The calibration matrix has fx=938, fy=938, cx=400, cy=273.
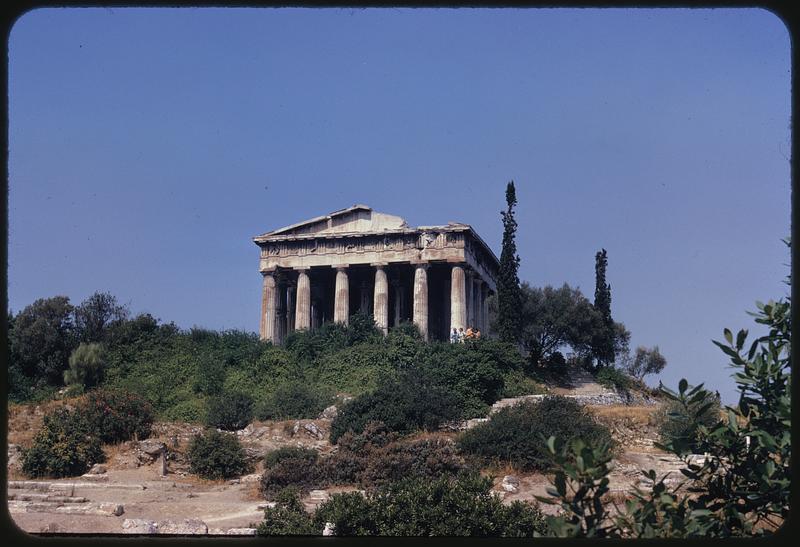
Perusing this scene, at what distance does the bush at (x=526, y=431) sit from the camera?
23583mm

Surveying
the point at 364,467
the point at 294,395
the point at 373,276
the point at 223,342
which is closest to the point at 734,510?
the point at 364,467

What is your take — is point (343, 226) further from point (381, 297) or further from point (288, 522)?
point (288, 522)

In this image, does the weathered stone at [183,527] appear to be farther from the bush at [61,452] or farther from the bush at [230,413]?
the bush at [230,413]

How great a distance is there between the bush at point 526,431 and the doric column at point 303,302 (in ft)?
61.8

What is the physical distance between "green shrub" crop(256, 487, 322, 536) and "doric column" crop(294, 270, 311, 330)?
1075 inches

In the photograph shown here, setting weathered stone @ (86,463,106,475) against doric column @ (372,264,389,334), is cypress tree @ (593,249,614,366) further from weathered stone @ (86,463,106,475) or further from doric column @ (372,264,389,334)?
weathered stone @ (86,463,106,475)

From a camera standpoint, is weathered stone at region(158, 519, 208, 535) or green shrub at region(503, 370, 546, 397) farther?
green shrub at region(503, 370, 546, 397)

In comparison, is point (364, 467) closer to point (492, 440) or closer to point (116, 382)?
point (492, 440)

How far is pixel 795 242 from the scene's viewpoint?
367cm

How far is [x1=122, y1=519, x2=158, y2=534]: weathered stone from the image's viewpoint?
1758 centimetres

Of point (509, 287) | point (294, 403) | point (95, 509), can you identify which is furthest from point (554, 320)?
point (95, 509)

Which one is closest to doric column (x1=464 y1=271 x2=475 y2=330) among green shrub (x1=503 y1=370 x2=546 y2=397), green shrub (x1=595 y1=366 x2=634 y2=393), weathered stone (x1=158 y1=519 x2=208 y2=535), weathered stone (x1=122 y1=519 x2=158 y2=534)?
green shrub (x1=595 y1=366 x2=634 y2=393)

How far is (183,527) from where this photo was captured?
57.4ft

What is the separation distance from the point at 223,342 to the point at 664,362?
32.2 m
